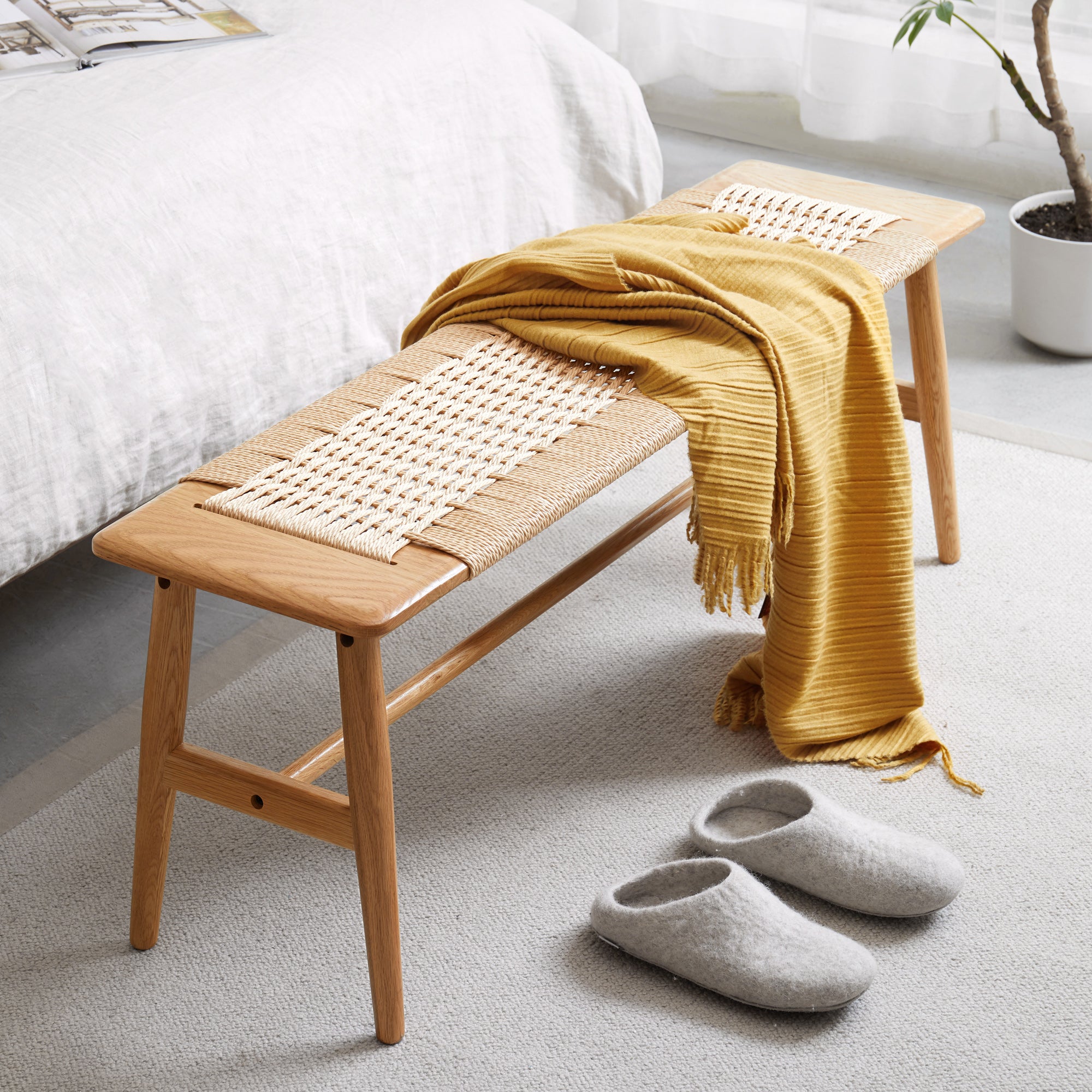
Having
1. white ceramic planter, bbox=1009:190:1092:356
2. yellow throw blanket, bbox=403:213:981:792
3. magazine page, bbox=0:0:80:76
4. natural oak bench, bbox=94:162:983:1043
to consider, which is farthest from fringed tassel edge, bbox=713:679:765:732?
magazine page, bbox=0:0:80:76

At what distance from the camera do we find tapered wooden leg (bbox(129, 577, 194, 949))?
1197mm

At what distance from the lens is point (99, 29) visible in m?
1.90

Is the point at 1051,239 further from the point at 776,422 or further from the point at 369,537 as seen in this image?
the point at 369,537

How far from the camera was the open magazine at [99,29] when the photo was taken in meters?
1.84

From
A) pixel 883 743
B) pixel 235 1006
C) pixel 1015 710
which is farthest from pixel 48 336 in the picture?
pixel 1015 710

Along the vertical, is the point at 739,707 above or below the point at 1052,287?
below

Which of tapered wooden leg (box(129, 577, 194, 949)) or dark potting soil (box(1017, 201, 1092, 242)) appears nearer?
tapered wooden leg (box(129, 577, 194, 949))

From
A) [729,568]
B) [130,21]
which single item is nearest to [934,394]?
[729,568]

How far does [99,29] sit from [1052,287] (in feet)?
5.06

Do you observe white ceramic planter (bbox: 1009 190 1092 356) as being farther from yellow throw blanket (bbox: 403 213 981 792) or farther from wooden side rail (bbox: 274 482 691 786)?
wooden side rail (bbox: 274 482 691 786)

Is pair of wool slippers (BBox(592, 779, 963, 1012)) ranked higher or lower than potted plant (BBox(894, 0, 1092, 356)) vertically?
lower

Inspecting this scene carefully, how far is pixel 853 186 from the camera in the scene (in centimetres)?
180

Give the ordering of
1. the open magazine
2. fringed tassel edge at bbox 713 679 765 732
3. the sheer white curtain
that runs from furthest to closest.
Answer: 1. the sheer white curtain
2. the open magazine
3. fringed tassel edge at bbox 713 679 765 732

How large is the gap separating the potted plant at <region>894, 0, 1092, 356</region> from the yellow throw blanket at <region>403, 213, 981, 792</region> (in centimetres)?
90
